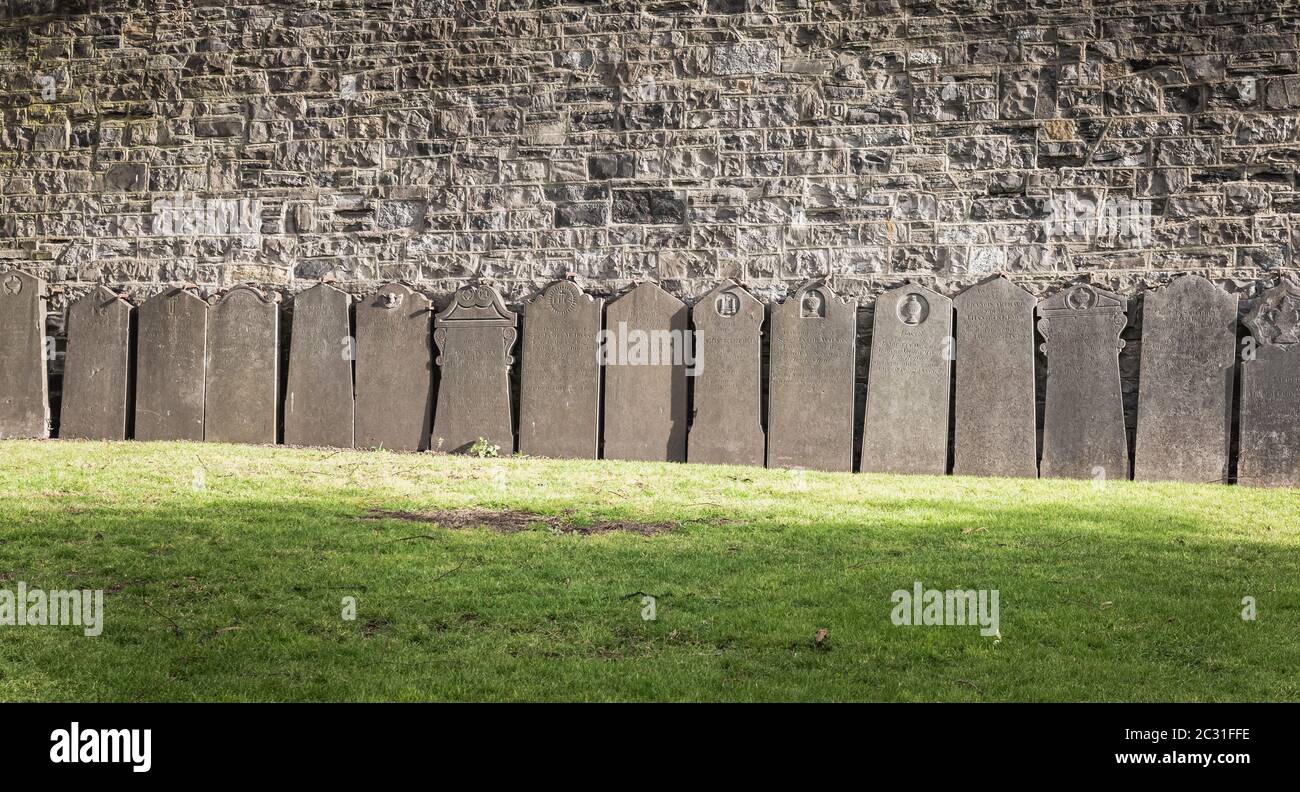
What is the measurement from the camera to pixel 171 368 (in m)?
9.56

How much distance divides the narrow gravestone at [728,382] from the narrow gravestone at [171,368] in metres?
4.35

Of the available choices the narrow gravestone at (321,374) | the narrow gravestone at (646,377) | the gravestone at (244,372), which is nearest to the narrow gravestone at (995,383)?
the narrow gravestone at (646,377)

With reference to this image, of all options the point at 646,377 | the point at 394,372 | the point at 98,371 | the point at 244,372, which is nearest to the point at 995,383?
the point at 646,377

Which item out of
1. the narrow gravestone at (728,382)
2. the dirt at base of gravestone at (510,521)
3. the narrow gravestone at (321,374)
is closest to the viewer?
the dirt at base of gravestone at (510,521)

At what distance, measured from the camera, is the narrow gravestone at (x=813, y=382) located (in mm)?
8562

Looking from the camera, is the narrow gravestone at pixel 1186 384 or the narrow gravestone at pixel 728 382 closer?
the narrow gravestone at pixel 1186 384

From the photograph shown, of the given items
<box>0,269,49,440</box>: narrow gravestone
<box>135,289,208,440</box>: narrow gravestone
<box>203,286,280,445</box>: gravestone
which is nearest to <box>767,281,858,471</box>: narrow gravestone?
<box>203,286,280,445</box>: gravestone

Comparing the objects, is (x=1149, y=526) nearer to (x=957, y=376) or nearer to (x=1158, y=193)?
(x=957, y=376)

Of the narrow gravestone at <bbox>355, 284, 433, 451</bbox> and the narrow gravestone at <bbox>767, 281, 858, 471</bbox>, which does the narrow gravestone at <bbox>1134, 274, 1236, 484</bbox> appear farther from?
the narrow gravestone at <bbox>355, 284, 433, 451</bbox>

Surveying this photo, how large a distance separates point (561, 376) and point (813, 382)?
6.72ft

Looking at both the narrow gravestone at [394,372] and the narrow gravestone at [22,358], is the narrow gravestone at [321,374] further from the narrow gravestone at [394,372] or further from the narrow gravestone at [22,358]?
the narrow gravestone at [22,358]
